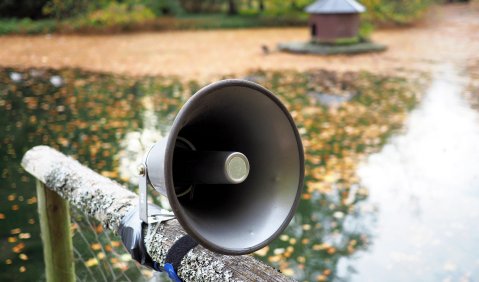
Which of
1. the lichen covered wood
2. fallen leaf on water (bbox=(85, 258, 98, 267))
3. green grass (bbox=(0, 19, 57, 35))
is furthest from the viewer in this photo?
green grass (bbox=(0, 19, 57, 35))

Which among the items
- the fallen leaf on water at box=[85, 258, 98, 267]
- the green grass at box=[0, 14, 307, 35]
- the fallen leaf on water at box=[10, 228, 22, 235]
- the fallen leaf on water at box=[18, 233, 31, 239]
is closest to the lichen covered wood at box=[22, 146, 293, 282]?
the fallen leaf on water at box=[85, 258, 98, 267]

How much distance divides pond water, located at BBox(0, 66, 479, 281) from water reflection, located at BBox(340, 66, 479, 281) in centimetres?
1

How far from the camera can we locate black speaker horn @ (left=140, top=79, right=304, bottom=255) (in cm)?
112

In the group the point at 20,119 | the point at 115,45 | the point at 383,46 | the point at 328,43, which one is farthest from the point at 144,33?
the point at 20,119

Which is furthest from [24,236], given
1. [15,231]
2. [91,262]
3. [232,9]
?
[232,9]

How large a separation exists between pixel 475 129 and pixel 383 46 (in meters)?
9.13

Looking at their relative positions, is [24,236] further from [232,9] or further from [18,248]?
[232,9]

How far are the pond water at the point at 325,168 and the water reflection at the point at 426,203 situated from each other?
0.05ft

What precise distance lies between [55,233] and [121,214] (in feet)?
2.99

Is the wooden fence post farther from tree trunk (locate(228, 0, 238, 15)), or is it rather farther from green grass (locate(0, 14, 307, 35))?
tree trunk (locate(228, 0, 238, 15))

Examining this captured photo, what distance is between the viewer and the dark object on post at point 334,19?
607 inches

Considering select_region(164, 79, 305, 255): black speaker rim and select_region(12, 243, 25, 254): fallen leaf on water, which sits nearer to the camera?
select_region(164, 79, 305, 255): black speaker rim

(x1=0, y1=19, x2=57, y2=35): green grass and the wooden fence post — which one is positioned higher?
the wooden fence post

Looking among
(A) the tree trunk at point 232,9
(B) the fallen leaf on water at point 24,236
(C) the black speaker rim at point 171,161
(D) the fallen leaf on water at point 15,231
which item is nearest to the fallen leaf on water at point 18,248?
(B) the fallen leaf on water at point 24,236
